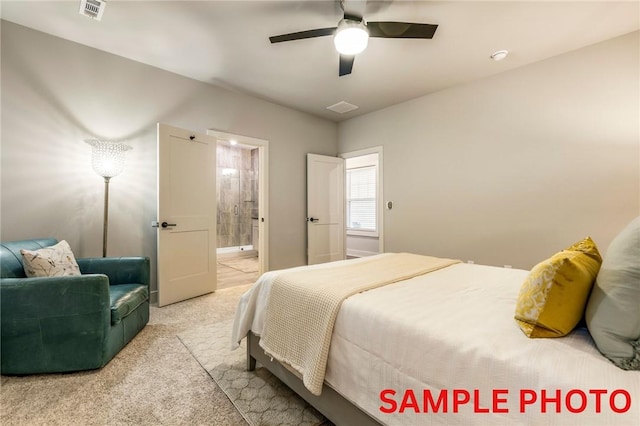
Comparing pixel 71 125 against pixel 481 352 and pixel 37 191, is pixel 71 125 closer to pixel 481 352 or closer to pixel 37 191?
pixel 37 191

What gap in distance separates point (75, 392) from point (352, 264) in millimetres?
1840

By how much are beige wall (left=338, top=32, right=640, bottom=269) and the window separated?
5.64 ft

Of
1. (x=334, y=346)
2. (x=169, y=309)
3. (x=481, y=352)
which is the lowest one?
(x=169, y=309)

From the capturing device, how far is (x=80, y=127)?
2.66 metres

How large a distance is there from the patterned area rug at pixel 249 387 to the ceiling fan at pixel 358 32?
241cm

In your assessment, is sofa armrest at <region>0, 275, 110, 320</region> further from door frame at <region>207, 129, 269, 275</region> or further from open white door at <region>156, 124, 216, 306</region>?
door frame at <region>207, 129, 269, 275</region>

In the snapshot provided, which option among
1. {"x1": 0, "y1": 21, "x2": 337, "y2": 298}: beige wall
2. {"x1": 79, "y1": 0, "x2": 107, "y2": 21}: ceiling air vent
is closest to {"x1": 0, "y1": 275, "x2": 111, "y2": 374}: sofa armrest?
{"x1": 0, "y1": 21, "x2": 337, "y2": 298}: beige wall

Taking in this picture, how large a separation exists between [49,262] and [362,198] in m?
5.22

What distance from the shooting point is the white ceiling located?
215 centimetres

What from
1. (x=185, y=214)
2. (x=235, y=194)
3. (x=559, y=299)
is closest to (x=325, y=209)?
(x=185, y=214)

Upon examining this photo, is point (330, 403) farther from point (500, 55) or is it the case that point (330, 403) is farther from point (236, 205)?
point (236, 205)

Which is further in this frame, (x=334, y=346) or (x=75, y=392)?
(x=75, y=392)

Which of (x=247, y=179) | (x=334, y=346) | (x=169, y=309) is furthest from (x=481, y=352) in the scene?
(x=247, y=179)

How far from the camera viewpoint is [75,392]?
1.56 m
